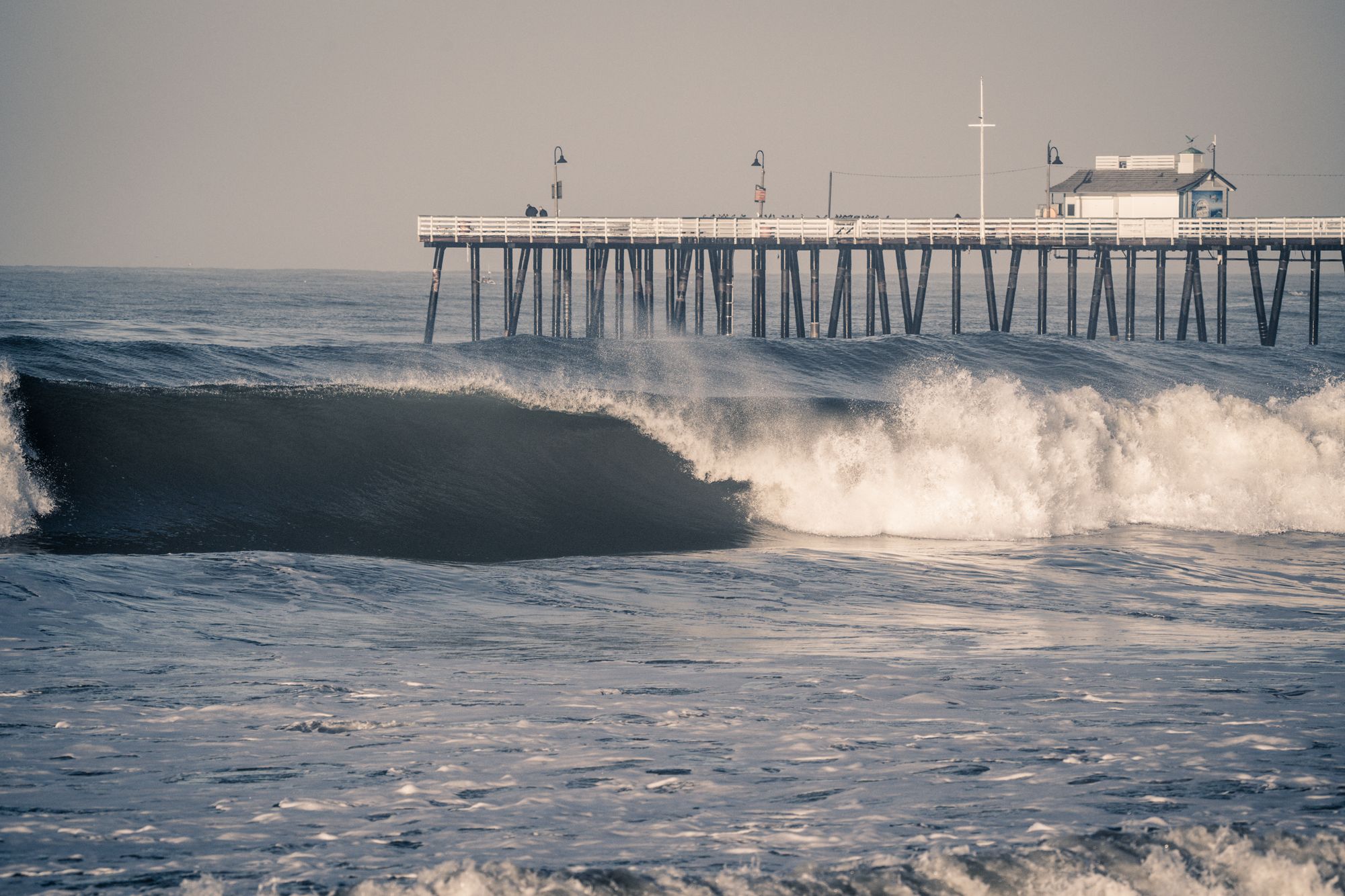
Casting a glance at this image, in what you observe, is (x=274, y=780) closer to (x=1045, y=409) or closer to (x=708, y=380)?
(x=1045, y=409)

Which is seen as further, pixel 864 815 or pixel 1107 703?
pixel 1107 703

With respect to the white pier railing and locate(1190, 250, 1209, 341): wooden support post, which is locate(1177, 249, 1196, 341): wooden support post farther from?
the white pier railing

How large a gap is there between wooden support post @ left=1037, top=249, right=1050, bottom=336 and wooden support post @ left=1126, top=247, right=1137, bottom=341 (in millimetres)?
2957

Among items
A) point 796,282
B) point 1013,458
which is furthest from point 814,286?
point 1013,458

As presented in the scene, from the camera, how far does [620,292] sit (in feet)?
158

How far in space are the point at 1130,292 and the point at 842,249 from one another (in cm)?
1233

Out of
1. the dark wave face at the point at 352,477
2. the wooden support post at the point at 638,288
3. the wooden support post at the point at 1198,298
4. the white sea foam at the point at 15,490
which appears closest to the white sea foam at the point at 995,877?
the dark wave face at the point at 352,477

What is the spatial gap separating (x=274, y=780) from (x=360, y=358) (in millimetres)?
27366

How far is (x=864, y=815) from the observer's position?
593 cm

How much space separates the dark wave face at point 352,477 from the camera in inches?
592

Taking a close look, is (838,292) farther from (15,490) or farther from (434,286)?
(15,490)

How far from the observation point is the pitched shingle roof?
49.4m

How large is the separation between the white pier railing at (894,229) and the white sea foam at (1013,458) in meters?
21.7

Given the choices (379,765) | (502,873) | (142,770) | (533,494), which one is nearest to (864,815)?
(502,873)
